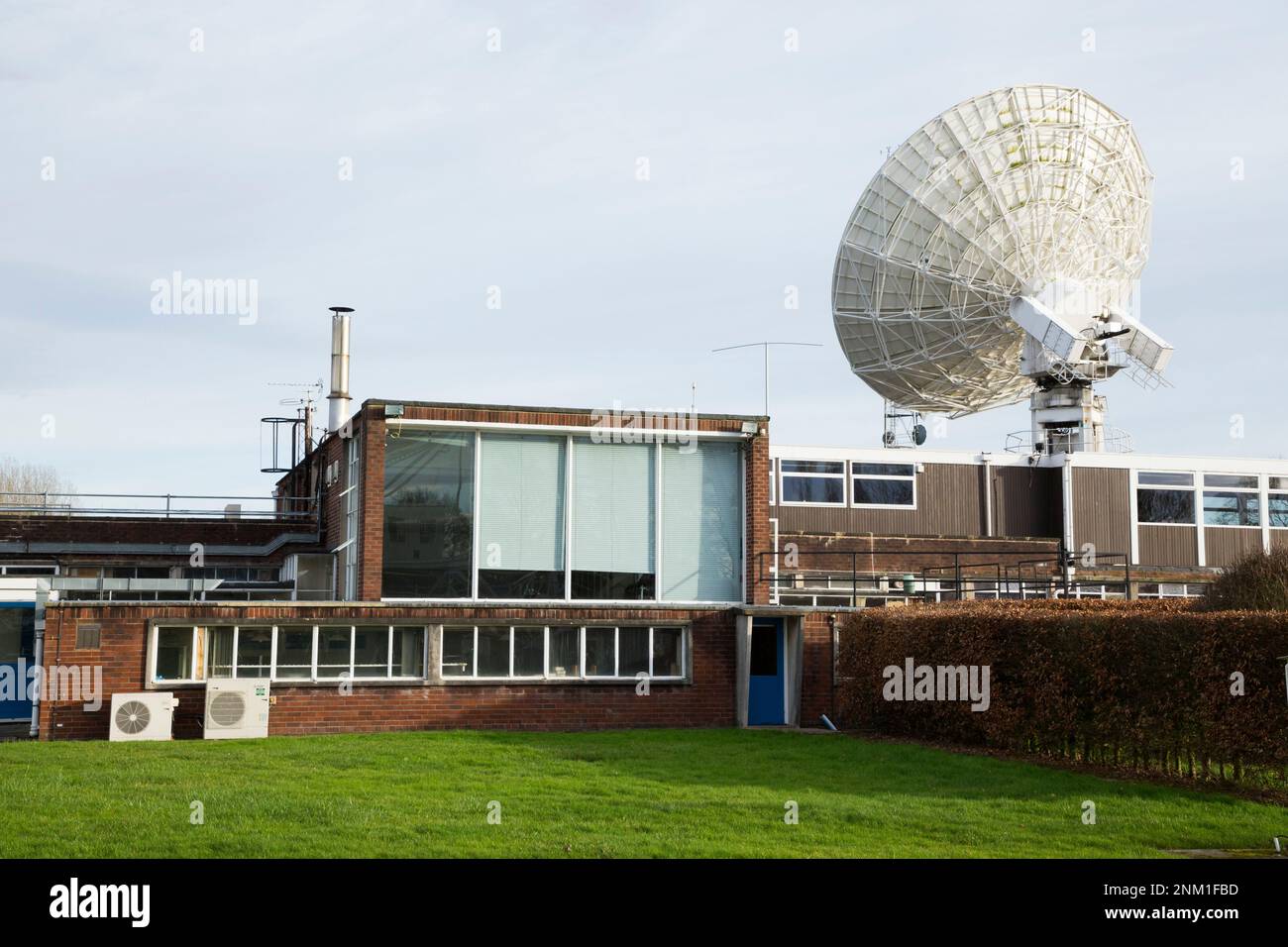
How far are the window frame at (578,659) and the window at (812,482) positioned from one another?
16.1m

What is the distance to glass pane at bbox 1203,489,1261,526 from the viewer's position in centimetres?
4397

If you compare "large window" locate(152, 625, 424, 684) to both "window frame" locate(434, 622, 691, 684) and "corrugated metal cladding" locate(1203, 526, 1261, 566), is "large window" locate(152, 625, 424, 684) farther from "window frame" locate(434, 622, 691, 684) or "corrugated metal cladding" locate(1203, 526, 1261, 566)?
"corrugated metal cladding" locate(1203, 526, 1261, 566)

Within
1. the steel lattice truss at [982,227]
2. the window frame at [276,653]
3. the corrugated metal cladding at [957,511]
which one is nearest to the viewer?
the window frame at [276,653]

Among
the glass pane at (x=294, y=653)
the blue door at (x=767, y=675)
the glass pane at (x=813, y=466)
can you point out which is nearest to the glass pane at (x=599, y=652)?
the blue door at (x=767, y=675)

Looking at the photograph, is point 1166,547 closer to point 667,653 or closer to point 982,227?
point 982,227

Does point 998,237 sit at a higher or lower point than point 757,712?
higher

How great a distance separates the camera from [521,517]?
964 inches

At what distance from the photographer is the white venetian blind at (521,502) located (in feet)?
79.7

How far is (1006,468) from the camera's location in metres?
42.7

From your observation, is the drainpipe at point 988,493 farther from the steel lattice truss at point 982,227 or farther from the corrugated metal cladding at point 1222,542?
the corrugated metal cladding at point 1222,542

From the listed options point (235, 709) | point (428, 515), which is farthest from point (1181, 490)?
point (235, 709)

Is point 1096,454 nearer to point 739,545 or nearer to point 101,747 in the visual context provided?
point 739,545
